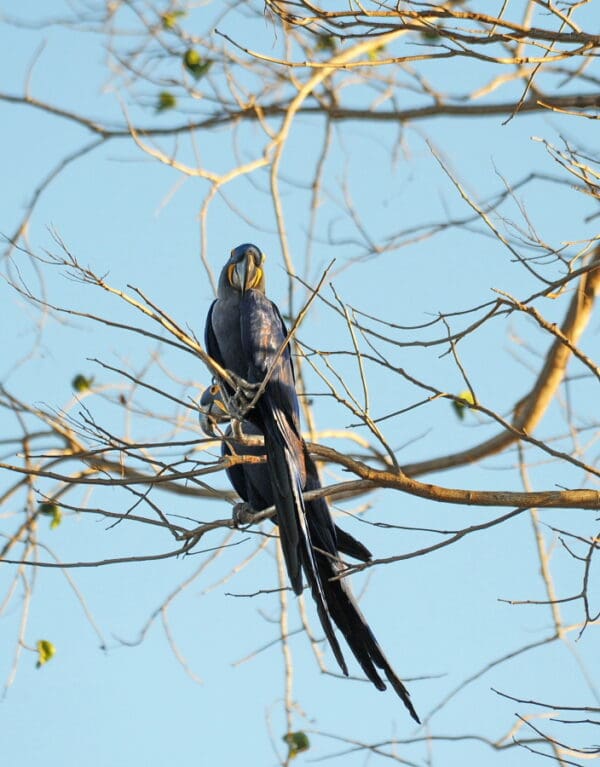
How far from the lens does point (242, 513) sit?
181 inches

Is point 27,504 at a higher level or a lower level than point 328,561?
higher

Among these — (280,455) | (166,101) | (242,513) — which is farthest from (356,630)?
(166,101)

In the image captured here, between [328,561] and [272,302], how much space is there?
1326mm

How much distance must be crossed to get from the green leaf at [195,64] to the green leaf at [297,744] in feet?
10.4

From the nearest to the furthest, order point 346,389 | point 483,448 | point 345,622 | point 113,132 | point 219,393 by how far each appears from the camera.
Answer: point 346,389 < point 345,622 < point 219,393 < point 483,448 < point 113,132

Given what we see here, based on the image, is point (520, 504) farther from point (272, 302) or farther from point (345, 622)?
Answer: point (272, 302)

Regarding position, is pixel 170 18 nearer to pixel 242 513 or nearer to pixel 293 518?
pixel 242 513

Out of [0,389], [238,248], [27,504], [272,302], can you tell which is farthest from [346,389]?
[27,504]

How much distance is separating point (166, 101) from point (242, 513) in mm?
2301

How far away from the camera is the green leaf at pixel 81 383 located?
5.39m

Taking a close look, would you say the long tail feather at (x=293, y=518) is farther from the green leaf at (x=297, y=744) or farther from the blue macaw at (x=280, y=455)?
the green leaf at (x=297, y=744)

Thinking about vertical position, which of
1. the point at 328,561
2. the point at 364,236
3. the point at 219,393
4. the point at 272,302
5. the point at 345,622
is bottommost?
the point at 345,622

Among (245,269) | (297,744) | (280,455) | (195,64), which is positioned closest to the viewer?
(280,455)

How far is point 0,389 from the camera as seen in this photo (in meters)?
4.06
